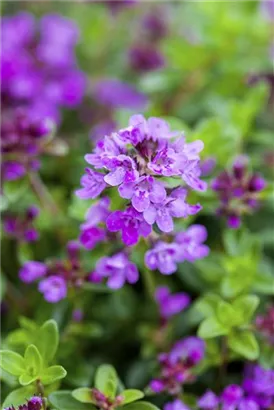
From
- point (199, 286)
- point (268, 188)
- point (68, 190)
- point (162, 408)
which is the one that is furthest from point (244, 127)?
point (162, 408)

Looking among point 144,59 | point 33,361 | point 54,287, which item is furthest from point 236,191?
point 144,59

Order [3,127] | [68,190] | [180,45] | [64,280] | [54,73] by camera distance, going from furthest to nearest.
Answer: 1. [54,73]
2. [180,45]
3. [68,190]
4. [3,127]
5. [64,280]

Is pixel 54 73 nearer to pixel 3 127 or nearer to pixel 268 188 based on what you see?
pixel 3 127

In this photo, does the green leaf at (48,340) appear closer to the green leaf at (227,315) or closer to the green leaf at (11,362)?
the green leaf at (11,362)

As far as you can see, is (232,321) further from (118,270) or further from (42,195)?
(42,195)

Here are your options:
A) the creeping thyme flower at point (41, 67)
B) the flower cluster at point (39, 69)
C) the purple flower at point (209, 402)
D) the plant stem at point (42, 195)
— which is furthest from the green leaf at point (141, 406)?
the creeping thyme flower at point (41, 67)

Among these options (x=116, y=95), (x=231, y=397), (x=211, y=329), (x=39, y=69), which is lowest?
(x=231, y=397)

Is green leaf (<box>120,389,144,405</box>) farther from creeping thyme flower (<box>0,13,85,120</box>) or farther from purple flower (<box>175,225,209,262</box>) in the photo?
creeping thyme flower (<box>0,13,85,120</box>)
